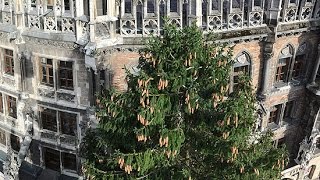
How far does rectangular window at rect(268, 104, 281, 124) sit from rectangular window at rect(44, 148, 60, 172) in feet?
45.8

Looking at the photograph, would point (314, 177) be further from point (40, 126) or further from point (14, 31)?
point (14, 31)

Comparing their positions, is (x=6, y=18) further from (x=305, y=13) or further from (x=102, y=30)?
(x=305, y=13)

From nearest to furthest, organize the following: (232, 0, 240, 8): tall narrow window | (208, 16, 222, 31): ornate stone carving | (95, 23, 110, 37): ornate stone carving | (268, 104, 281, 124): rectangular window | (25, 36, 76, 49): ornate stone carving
→ (95, 23, 110, 37): ornate stone carving
(25, 36, 76, 49): ornate stone carving
(208, 16, 222, 31): ornate stone carving
(232, 0, 240, 8): tall narrow window
(268, 104, 281, 124): rectangular window

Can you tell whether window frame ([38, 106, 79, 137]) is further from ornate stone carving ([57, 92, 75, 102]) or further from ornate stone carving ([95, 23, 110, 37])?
ornate stone carving ([95, 23, 110, 37])

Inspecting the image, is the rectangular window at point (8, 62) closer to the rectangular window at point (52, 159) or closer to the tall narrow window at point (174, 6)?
the rectangular window at point (52, 159)

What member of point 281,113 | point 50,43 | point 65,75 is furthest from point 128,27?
point 281,113

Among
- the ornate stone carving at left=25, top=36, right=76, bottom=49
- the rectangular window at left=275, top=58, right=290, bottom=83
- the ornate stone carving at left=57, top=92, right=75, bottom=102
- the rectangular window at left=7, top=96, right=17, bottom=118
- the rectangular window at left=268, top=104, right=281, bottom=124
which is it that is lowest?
the rectangular window at left=268, top=104, right=281, bottom=124

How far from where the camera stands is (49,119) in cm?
2466

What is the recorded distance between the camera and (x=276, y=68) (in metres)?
25.4

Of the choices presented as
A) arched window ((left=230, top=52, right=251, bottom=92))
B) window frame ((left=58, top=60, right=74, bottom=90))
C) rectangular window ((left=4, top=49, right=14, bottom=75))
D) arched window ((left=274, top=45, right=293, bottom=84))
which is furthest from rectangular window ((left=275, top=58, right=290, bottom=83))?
rectangular window ((left=4, top=49, right=14, bottom=75))

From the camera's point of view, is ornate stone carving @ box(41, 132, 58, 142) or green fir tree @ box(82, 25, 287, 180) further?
ornate stone carving @ box(41, 132, 58, 142)

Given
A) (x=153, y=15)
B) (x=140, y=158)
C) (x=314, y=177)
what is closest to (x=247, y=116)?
(x=140, y=158)

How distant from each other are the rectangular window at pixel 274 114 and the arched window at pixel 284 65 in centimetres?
198

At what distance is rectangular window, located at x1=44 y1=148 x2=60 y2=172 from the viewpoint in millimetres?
25594
